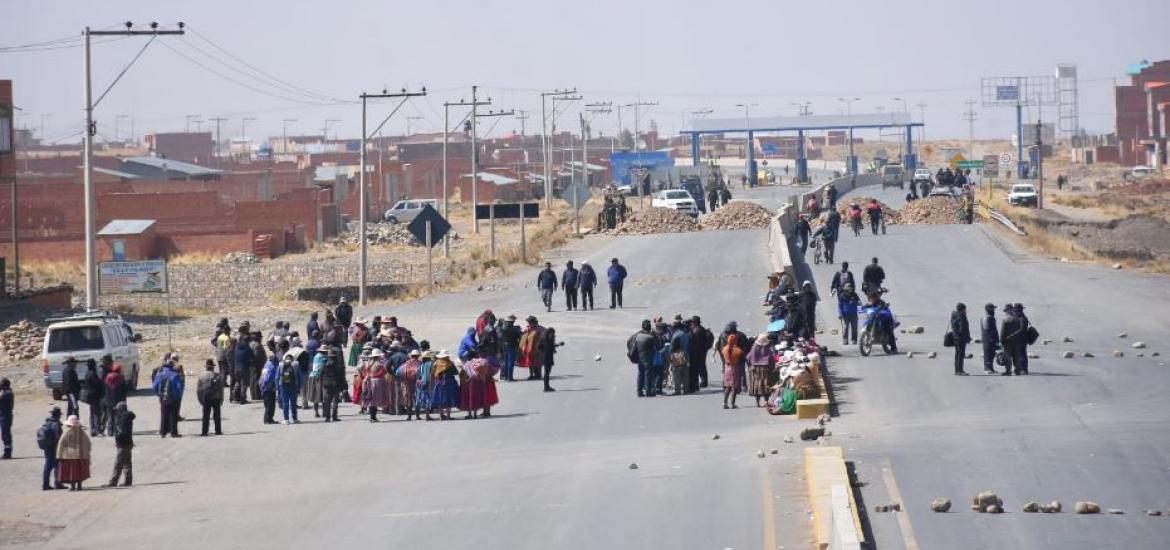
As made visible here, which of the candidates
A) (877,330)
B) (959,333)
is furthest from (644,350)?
(877,330)

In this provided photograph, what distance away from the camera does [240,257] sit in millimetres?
71062

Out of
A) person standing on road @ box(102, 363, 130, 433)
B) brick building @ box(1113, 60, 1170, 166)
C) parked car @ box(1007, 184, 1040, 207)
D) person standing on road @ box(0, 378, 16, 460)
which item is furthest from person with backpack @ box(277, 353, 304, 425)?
brick building @ box(1113, 60, 1170, 166)

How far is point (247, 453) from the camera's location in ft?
79.2

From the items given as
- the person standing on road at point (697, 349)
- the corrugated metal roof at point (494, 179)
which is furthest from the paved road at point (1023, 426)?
the corrugated metal roof at point (494, 179)

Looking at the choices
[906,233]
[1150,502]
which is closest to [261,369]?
[1150,502]

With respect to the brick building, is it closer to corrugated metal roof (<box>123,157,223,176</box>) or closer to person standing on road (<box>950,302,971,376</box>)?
corrugated metal roof (<box>123,157,223,176</box>)

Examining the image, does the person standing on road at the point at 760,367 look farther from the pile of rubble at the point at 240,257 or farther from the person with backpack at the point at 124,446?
the pile of rubble at the point at 240,257

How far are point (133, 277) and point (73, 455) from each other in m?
18.0

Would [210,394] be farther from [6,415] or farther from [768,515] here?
[768,515]

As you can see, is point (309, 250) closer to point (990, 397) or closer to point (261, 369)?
point (261, 369)

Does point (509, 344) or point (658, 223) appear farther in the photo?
point (658, 223)

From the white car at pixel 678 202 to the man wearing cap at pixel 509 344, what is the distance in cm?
4416

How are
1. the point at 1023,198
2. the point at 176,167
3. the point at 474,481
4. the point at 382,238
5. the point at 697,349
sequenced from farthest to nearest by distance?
the point at 176,167, the point at 1023,198, the point at 382,238, the point at 697,349, the point at 474,481

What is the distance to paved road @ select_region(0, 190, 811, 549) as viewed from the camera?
58.1 ft
